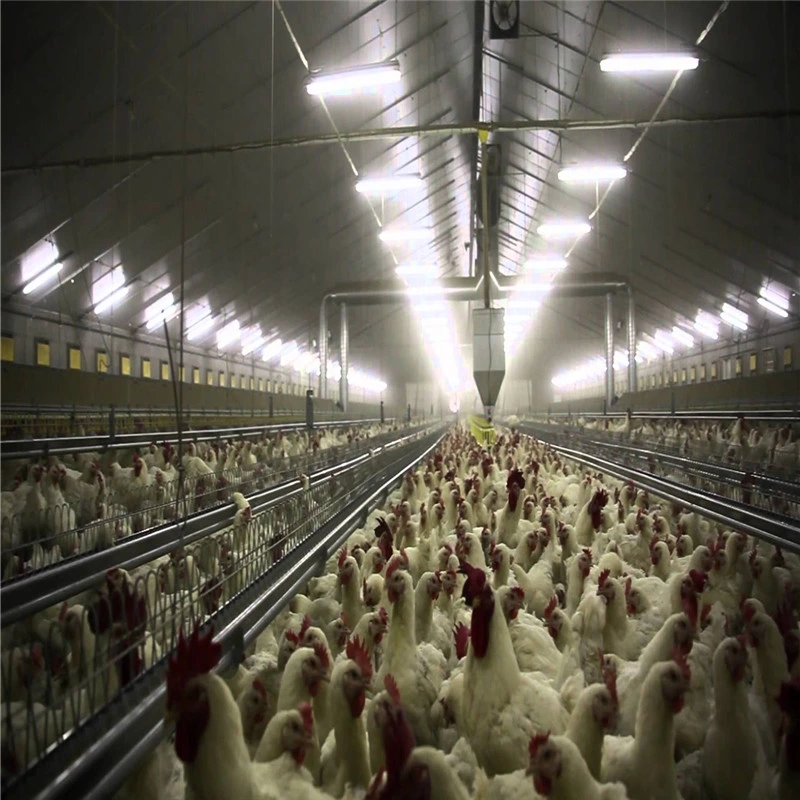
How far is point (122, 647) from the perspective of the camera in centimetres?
160

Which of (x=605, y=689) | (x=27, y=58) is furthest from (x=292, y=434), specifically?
(x=605, y=689)

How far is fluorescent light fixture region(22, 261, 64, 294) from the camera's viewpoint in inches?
351

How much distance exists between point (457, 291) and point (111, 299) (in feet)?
25.4

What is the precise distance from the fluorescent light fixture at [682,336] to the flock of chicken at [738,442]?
791 centimetres

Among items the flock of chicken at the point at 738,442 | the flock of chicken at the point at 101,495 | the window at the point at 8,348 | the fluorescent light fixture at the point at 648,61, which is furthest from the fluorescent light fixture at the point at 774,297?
the window at the point at 8,348

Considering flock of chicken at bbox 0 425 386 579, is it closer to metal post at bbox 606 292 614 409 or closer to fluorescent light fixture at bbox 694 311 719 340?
metal post at bbox 606 292 614 409

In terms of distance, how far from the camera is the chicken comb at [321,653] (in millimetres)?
2137

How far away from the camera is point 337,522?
12.0ft

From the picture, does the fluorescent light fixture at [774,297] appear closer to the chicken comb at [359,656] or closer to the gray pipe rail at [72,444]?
the gray pipe rail at [72,444]

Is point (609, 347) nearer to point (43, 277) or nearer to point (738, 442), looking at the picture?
point (738, 442)

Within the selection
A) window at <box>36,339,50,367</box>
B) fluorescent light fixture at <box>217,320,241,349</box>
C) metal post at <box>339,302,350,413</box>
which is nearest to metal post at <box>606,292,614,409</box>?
metal post at <box>339,302,350,413</box>

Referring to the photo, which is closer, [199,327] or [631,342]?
[199,327]

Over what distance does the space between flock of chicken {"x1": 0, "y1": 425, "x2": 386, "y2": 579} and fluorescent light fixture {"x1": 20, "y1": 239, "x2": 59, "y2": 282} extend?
14.0ft

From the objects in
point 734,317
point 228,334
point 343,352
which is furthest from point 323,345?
point 734,317
